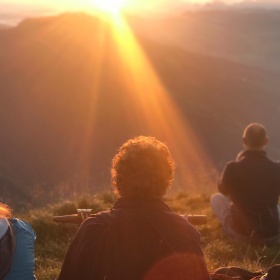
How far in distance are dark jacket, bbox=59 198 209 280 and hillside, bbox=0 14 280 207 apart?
2144cm

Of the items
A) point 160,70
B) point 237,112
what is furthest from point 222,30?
point 237,112

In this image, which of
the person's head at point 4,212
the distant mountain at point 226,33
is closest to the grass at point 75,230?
the person's head at point 4,212

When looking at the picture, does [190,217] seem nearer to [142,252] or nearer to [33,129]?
[142,252]

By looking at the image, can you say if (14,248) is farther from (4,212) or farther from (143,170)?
(143,170)

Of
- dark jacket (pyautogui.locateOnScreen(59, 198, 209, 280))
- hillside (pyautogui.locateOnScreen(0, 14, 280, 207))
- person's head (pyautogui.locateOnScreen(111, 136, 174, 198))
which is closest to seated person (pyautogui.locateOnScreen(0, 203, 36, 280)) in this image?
dark jacket (pyautogui.locateOnScreen(59, 198, 209, 280))

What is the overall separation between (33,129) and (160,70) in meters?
18.1

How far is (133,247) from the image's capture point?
9.42 feet

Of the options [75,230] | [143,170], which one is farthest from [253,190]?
[143,170]

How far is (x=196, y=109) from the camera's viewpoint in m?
43.2

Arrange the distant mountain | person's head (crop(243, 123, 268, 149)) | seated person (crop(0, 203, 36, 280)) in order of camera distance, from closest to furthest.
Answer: seated person (crop(0, 203, 36, 280)) → person's head (crop(243, 123, 268, 149)) → the distant mountain

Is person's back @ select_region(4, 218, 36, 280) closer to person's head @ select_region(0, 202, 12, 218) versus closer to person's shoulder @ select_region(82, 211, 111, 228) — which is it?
person's head @ select_region(0, 202, 12, 218)

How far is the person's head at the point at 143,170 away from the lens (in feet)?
9.89

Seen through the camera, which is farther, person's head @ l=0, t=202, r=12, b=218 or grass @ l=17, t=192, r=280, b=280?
grass @ l=17, t=192, r=280, b=280

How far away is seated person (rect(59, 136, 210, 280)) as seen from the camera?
9.43 ft
